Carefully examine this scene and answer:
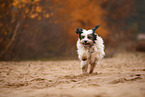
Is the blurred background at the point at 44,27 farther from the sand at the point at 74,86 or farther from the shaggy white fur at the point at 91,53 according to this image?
the shaggy white fur at the point at 91,53

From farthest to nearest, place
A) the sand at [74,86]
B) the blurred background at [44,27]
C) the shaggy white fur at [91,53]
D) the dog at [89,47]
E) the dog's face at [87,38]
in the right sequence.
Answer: the blurred background at [44,27] < the shaggy white fur at [91,53] < the dog at [89,47] < the dog's face at [87,38] < the sand at [74,86]

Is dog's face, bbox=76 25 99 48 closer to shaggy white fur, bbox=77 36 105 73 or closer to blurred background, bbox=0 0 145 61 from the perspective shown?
shaggy white fur, bbox=77 36 105 73

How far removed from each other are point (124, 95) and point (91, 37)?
3.12 m

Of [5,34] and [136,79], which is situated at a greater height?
[5,34]

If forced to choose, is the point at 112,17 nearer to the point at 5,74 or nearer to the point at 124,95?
the point at 5,74

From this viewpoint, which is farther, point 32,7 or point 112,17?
point 112,17

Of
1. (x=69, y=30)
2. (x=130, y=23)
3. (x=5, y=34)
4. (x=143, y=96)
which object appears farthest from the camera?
(x=130, y=23)

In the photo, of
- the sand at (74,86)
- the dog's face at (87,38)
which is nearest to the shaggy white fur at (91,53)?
the dog's face at (87,38)

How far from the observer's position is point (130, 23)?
3422 cm

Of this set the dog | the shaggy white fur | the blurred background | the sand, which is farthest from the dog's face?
the blurred background

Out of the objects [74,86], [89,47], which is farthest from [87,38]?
[74,86]

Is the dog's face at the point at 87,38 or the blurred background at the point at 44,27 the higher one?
the blurred background at the point at 44,27

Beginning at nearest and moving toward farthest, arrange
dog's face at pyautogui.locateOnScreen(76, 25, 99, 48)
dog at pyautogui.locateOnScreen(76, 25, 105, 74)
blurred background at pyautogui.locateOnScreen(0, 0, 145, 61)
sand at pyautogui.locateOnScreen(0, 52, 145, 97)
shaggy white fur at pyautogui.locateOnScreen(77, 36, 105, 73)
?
1. sand at pyautogui.locateOnScreen(0, 52, 145, 97)
2. dog's face at pyautogui.locateOnScreen(76, 25, 99, 48)
3. dog at pyautogui.locateOnScreen(76, 25, 105, 74)
4. shaggy white fur at pyautogui.locateOnScreen(77, 36, 105, 73)
5. blurred background at pyautogui.locateOnScreen(0, 0, 145, 61)

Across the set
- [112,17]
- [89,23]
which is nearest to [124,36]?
[112,17]
